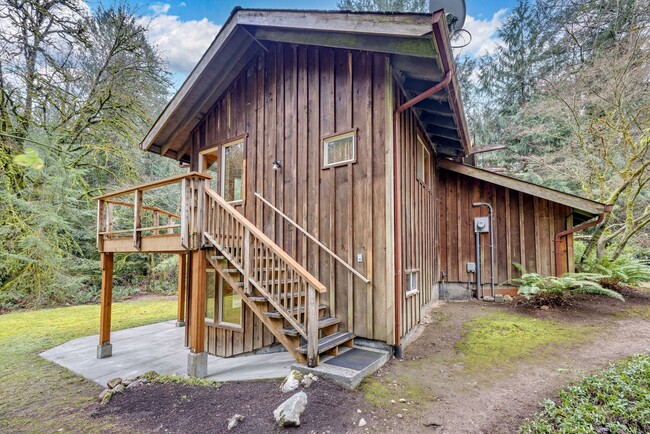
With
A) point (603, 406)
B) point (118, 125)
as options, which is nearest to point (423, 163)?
point (603, 406)

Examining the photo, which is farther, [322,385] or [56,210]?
[56,210]

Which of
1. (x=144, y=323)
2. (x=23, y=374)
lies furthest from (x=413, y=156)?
(x=144, y=323)

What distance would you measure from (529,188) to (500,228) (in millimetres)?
1231

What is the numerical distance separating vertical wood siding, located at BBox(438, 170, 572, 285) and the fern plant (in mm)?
539

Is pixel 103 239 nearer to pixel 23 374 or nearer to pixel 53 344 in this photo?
pixel 23 374

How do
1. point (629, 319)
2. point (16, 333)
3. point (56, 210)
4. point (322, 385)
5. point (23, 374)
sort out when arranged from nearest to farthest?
point (322, 385), point (23, 374), point (629, 319), point (16, 333), point (56, 210)

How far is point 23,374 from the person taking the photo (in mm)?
5082

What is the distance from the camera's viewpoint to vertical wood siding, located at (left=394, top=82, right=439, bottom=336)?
519 centimetres

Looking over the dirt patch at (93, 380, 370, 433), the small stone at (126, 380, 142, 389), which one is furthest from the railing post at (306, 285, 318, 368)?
the small stone at (126, 380, 142, 389)

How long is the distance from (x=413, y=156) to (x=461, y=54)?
15299mm

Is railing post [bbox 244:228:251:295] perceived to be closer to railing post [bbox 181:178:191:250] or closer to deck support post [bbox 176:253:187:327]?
railing post [bbox 181:178:191:250]

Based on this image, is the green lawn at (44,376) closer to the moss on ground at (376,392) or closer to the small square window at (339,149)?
the moss on ground at (376,392)

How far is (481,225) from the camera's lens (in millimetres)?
8023

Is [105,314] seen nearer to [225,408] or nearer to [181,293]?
[181,293]
